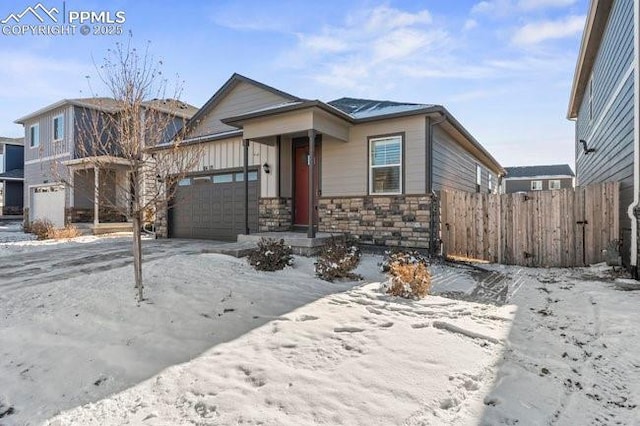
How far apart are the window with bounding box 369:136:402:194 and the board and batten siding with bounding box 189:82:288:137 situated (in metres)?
3.30

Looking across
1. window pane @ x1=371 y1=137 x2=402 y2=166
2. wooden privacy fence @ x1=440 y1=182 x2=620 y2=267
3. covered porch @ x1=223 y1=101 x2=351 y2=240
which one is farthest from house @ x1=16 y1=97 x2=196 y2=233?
wooden privacy fence @ x1=440 y1=182 x2=620 y2=267

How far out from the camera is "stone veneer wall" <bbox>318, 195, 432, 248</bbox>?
833 centimetres

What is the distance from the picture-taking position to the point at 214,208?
11836 millimetres

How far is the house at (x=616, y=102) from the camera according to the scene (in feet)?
19.5

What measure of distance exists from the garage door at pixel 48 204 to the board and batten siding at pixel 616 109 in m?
20.5

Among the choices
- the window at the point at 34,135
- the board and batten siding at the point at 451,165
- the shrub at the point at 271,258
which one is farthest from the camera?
the window at the point at 34,135

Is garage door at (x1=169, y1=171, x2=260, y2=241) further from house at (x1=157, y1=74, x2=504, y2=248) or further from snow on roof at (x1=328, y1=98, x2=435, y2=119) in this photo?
snow on roof at (x1=328, y1=98, x2=435, y2=119)

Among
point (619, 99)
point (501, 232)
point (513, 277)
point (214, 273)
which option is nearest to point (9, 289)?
point (214, 273)

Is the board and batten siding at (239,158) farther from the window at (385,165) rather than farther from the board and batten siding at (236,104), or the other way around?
the window at (385,165)

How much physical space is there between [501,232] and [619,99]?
133 inches

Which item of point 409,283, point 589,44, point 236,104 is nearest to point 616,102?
point 589,44

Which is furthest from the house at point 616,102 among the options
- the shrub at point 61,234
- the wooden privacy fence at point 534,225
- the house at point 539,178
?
the house at point 539,178

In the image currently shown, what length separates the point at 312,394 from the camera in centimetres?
248

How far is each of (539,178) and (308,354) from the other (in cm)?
3946
